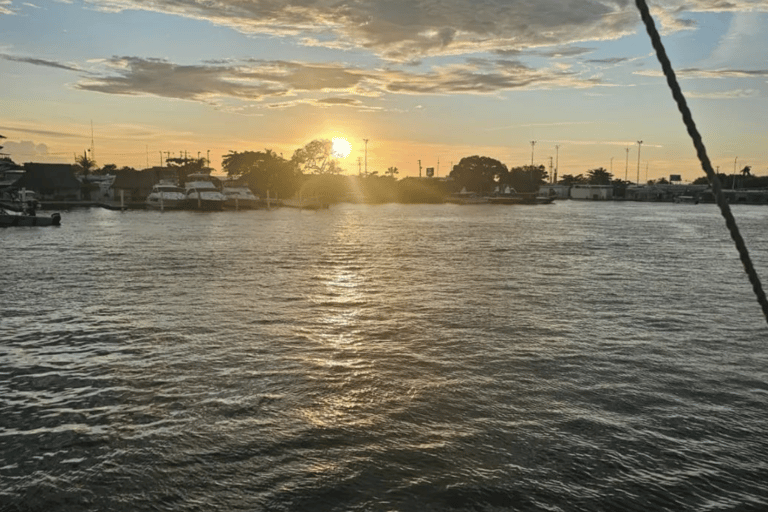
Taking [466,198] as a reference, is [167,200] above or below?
below

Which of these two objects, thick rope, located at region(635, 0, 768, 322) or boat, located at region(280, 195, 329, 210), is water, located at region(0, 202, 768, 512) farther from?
boat, located at region(280, 195, 329, 210)

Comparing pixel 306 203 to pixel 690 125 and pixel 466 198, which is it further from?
pixel 690 125

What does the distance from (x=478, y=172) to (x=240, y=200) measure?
348 ft

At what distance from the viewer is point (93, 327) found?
601 inches

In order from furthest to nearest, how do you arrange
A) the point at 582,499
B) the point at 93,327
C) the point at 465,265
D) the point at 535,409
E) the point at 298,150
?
the point at 298,150 → the point at 465,265 → the point at 93,327 → the point at 535,409 → the point at 582,499

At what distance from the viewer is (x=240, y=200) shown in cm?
10544

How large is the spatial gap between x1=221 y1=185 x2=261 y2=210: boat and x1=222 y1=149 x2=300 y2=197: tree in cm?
2084

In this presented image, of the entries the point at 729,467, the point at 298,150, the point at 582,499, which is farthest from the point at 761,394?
the point at 298,150

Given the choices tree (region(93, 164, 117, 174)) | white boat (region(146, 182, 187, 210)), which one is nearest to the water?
white boat (region(146, 182, 187, 210))

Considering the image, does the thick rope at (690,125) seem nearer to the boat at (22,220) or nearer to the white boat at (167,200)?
the boat at (22,220)

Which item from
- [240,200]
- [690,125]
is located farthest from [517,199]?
[690,125]

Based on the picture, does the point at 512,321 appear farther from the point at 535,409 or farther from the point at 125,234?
the point at 125,234

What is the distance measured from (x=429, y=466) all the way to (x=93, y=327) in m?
11.1

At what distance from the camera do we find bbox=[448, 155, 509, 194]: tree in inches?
7618
